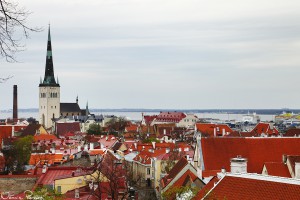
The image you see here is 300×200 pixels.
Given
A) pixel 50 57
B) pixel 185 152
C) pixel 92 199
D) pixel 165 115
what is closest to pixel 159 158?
pixel 185 152

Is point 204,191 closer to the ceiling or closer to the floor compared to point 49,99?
closer to the floor

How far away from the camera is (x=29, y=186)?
120 feet

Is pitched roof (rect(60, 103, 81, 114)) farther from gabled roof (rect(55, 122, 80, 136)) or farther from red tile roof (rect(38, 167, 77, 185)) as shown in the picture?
red tile roof (rect(38, 167, 77, 185))

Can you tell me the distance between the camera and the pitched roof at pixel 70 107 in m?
174

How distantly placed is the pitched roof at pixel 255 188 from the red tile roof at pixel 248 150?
1727 cm

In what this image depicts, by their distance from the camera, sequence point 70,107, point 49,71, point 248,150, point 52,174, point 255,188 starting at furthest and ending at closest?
1. point 70,107
2. point 49,71
3. point 248,150
4. point 52,174
5. point 255,188

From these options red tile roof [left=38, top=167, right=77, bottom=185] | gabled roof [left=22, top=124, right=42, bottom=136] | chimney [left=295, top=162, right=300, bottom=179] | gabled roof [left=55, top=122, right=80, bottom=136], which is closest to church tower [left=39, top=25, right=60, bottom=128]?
gabled roof [left=55, top=122, right=80, bottom=136]

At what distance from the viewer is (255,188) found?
21.9 meters

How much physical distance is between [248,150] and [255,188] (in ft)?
69.5

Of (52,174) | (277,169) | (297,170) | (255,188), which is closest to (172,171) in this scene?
(52,174)

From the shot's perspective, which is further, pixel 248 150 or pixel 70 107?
pixel 70 107

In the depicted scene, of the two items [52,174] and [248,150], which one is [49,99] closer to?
[248,150]

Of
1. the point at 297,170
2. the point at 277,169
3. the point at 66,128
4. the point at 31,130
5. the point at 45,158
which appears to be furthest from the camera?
the point at 66,128

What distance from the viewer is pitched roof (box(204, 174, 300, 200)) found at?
20672 mm
